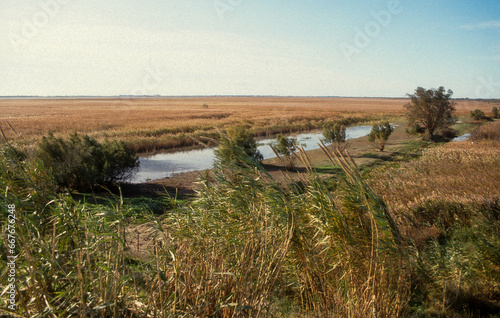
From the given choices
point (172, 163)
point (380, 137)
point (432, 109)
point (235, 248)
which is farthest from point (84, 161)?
point (432, 109)

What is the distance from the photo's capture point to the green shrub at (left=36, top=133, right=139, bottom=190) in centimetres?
1407

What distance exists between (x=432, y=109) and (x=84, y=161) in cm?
3279

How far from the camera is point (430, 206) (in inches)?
409

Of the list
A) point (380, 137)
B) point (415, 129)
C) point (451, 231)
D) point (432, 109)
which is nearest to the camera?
point (451, 231)

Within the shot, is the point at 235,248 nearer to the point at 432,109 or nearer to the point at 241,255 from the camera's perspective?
the point at 241,255

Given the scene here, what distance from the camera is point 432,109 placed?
33.5 meters

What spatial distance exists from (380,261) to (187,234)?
2464mm

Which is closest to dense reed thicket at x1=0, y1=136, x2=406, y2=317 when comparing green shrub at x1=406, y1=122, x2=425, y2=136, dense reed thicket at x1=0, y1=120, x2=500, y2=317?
dense reed thicket at x1=0, y1=120, x2=500, y2=317

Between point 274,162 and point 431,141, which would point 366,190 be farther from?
point 431,141

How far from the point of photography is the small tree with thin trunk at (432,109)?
1308 inches

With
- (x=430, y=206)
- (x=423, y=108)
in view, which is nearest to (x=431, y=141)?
(x=423, y=108)

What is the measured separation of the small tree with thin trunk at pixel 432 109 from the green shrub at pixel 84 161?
97.1 ft

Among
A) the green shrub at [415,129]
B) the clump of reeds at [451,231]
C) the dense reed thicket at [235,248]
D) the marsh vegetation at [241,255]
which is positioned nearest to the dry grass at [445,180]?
the clump of reeds at [451,231]

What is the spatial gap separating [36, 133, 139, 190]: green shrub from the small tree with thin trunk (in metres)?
29.6
